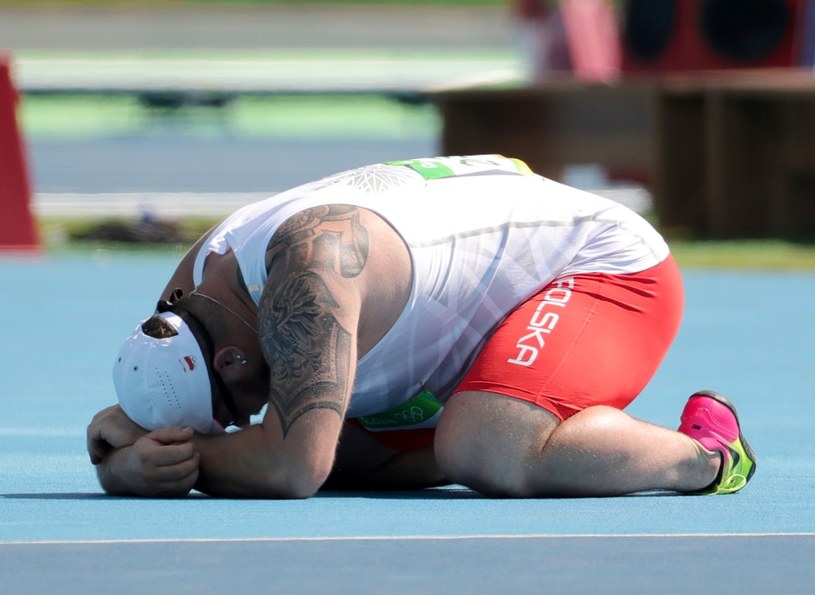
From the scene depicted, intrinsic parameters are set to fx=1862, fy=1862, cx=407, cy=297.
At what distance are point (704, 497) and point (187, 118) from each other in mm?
26176

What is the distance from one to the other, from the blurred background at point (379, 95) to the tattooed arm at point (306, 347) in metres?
8.89

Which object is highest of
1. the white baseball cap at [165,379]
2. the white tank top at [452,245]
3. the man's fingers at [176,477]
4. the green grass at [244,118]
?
the white tank top at [452,245]

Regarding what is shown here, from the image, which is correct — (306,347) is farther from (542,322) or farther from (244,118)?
(244,118)

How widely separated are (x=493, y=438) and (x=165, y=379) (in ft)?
Result: 2.76

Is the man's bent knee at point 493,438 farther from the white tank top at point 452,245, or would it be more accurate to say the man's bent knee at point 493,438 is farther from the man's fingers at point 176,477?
the man's fingers at point 176,477

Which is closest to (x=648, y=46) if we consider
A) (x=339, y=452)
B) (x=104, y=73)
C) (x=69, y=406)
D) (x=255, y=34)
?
(x=69, y=406)

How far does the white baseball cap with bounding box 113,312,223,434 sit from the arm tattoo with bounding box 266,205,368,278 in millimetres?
293

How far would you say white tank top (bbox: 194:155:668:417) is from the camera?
4781 millimetres

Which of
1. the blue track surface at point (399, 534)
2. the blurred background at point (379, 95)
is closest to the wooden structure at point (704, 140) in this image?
the blurred background at point (379, 95)

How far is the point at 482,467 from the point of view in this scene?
479cm

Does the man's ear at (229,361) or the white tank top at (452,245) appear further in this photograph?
the white tank top at (452,245)

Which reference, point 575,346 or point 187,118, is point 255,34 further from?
point 575,346

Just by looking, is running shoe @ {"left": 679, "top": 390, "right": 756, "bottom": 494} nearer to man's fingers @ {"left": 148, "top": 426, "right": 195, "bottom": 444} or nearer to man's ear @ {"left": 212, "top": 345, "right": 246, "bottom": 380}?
man's ear @ {"left": 212, "top": 345, "right": 246, "bottom": 380}

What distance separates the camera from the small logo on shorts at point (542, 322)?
15.9 feet
